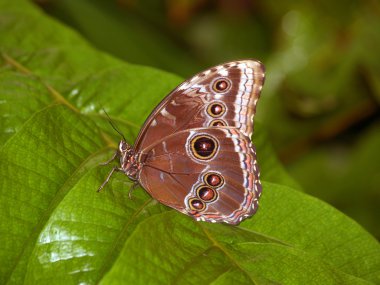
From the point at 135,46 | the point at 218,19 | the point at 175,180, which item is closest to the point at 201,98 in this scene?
the point at 175,180

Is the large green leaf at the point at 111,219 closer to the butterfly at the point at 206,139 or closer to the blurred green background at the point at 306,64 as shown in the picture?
the butterfly at the point at 206,139

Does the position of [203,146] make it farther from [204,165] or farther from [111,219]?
[111,219]

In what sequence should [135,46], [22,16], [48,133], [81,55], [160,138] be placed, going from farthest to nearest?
[135,46], [22,16], [81,55], [160,138], [48,133]

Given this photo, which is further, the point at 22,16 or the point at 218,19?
the point at 218,19

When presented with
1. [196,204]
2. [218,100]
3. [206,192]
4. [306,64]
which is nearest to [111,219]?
[196,204]

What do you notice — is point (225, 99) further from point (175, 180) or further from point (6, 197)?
point (6, 197)

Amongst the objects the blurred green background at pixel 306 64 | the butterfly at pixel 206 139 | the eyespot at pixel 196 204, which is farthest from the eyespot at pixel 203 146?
the blurred green background at pixel 306 64
